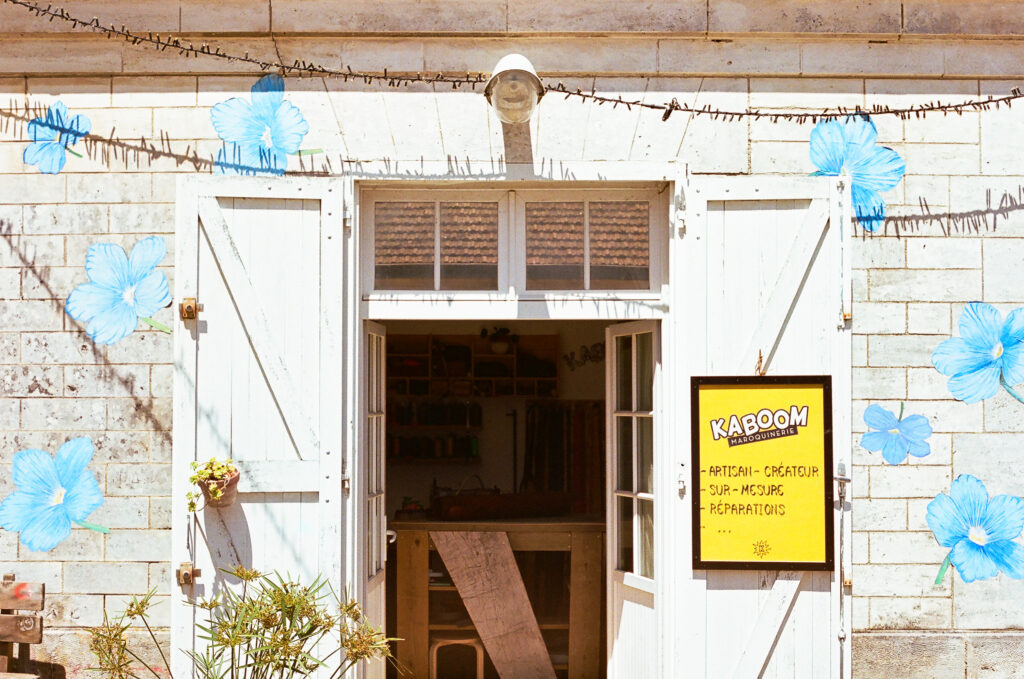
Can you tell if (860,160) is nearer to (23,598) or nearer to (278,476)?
(278,476)

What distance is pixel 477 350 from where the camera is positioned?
839 cm

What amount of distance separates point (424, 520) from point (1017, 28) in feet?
12.9

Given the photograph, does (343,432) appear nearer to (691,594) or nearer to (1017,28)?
(691,594)

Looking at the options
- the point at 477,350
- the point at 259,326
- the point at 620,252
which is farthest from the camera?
the point at 477,350

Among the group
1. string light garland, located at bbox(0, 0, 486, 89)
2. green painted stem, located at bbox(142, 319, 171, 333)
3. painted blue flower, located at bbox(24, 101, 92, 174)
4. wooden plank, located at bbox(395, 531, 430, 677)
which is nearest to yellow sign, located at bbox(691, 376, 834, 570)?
string light garland, located at bbox(0, 0, 486, 89)

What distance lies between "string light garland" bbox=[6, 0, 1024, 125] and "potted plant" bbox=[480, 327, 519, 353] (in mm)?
4086

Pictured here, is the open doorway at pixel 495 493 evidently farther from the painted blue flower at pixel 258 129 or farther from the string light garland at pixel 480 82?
the string light garland at pixel 480 82

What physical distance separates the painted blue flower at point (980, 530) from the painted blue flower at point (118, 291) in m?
3.53

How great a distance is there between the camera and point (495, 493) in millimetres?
6766

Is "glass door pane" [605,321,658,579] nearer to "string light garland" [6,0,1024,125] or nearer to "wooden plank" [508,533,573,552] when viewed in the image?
"wooden plank" [508,533,573,552]

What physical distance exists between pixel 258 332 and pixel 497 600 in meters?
2.17

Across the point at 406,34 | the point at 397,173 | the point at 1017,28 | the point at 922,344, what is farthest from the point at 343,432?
the point at 1017,28

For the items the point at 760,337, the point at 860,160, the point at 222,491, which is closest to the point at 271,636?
the point at 222,491

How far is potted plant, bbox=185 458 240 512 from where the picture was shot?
3.96 m
